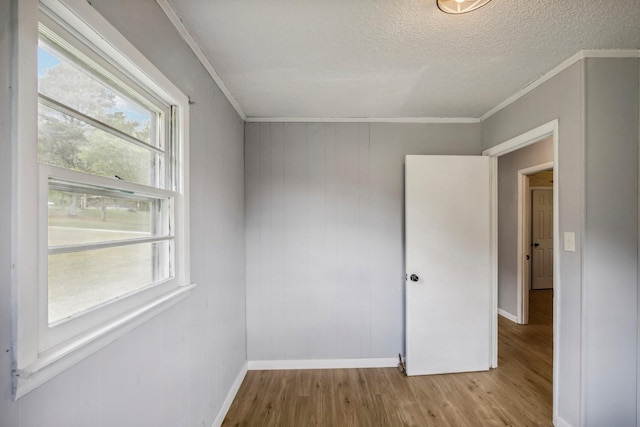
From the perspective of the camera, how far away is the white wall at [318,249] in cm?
251

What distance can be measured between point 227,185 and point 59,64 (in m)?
1.26

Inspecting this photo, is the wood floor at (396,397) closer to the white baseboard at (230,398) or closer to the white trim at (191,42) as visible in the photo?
the white baseboard at (230,398)

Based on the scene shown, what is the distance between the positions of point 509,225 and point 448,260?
6.26ft

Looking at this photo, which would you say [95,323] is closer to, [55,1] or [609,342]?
[55,1]

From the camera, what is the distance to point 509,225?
3.62m

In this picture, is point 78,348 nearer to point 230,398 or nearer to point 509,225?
point 230,398

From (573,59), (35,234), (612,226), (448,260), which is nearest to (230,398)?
(35,234)

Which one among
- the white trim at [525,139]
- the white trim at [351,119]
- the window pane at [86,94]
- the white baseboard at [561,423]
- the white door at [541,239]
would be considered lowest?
the white baseboard at [561,423]

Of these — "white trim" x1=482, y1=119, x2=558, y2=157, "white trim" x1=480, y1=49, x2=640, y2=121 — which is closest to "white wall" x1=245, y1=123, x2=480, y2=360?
"white trim" x1=482, y1=119, x2=558, y2=157

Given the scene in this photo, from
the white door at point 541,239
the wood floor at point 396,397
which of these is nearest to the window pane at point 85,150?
the wood floor at point 396,397

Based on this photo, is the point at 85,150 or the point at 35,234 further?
the point at 85,150

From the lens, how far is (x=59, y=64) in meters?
0.78

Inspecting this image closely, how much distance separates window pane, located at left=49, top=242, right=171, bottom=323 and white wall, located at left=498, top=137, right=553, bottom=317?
160 inches

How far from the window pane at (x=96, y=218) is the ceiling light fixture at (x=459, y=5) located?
61.1 inches
